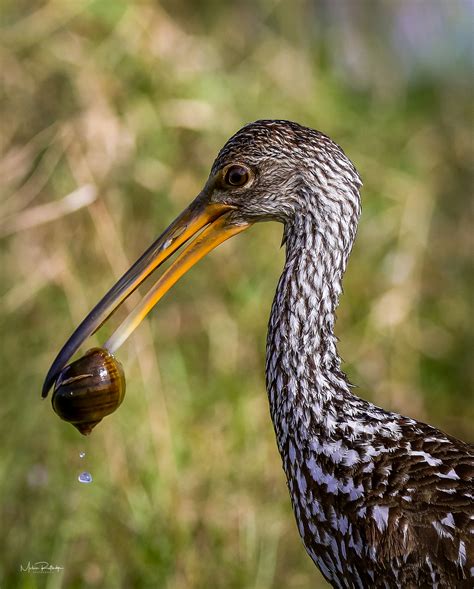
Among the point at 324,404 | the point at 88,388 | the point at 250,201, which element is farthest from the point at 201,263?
the point at 324,404

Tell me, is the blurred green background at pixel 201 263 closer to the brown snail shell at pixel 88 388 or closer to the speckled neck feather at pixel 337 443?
the brown snail shell at pixel 88 388

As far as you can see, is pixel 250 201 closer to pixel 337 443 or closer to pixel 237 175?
pixel 237 175

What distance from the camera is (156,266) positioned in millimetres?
4047

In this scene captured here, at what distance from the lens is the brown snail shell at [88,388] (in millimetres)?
3975

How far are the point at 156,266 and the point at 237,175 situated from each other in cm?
39

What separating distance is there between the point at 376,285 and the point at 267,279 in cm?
69

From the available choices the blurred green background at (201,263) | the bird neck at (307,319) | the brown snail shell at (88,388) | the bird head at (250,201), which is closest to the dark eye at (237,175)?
the bird head at (250,201)

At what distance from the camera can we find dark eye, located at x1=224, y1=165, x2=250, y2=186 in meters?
4.08

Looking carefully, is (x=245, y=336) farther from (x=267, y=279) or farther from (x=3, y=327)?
(x=3, y=327)

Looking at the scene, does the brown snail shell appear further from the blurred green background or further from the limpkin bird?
the blurred green background

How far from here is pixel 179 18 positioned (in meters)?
7.40

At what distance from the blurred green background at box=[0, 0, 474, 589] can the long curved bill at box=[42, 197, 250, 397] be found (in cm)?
113

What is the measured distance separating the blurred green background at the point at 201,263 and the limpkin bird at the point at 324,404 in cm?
121
